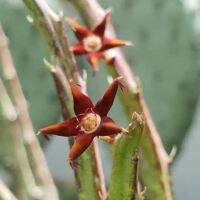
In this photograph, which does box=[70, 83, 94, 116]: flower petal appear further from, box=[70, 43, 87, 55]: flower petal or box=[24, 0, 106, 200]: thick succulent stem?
box=[70, 43, 87, 55]: flower petal

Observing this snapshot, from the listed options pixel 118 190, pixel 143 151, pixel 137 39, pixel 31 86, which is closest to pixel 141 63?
pixel 137 39

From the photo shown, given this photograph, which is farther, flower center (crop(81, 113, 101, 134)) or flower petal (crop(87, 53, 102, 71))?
flower petal (crop(87, 53, 102, 71))

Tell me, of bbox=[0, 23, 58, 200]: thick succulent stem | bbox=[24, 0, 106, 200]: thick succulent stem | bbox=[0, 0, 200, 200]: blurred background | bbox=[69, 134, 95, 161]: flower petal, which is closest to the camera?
bbox=[69, 134, 95, 161]: flower petal

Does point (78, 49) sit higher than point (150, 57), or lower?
higher

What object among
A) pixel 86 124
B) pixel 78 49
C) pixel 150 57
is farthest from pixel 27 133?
pixel 150 57

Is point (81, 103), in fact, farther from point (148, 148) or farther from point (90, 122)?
point (148, 148)

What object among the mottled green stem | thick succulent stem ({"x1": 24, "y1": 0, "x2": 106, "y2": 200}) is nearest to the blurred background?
thick succulent stem ({"x1": 24, "y1": 0, "x2": 106, "y2": 200})
